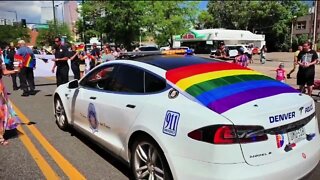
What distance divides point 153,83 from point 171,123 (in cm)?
76

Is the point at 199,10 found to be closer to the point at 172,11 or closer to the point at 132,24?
the point at 172,11

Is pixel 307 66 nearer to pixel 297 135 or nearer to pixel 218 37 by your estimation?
pixel 297 135

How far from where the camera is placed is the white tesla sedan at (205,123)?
3.26 metres

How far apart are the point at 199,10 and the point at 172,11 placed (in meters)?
3.54

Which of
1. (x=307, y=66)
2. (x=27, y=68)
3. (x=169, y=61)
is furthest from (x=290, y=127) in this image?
(x=27, y=68)

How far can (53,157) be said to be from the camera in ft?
18.1

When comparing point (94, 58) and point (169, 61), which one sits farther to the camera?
point (94, 58)

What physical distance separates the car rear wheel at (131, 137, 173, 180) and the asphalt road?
0.59 meters

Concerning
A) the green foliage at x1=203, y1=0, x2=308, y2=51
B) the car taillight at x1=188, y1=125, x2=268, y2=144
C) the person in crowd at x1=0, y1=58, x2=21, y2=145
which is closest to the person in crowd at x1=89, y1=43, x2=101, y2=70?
the person in crowd at x1=0, y1=58, x2=21, y2=145

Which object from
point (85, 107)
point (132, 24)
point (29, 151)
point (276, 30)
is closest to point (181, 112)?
point (85, 107)

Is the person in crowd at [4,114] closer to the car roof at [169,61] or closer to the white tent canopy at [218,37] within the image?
the car roof at [169,61]

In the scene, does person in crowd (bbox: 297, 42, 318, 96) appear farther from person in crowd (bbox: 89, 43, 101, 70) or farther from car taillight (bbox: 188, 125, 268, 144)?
person in crowd (bbox: 89, 43, 101, 70)

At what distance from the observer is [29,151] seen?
5.81 meters

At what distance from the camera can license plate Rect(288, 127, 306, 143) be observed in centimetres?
354
